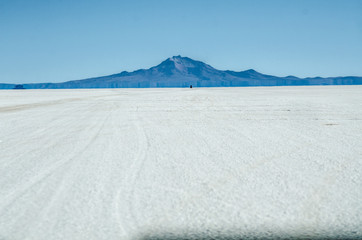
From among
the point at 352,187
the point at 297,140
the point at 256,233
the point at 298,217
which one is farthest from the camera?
the point at 297,140

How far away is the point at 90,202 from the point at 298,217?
138cm

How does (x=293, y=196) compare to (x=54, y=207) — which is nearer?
(x=54, y=207)

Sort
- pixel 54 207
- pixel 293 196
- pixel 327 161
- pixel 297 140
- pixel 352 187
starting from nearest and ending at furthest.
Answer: pixel 54 207 → pixel 293 196 → pixel 352 187 → pixel 327 161 → pixel 297 140

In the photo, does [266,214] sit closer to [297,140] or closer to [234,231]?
[234,231]

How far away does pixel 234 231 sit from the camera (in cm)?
185

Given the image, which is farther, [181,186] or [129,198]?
[181,186]

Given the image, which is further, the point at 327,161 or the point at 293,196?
the point at 327,161

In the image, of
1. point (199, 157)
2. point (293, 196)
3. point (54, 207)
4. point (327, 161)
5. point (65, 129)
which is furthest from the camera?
point (65, 129)

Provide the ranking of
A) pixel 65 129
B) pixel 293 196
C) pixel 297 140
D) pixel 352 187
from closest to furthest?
pixel 293 196 < pixel 352 187 < pixel 297 140 < pixel 65 129

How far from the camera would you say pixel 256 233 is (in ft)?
6.02

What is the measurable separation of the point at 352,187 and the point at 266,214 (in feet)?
3.04

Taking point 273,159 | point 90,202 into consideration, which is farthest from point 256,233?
point 273,159

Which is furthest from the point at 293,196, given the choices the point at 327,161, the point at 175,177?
the point at 327,161

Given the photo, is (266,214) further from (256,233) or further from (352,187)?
(352,187)
